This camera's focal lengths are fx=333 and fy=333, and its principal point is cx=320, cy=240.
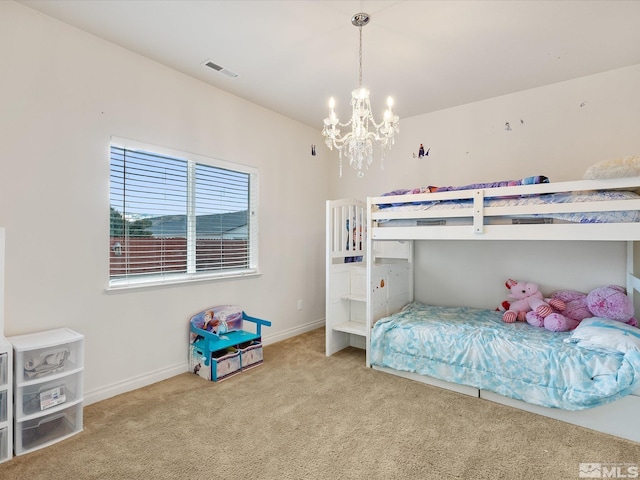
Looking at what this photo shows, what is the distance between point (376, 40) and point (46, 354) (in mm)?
2916

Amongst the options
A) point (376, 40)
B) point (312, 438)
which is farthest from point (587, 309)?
point (376, 40)

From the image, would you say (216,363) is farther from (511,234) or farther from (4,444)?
(511,234)

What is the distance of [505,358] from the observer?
226 centimetres

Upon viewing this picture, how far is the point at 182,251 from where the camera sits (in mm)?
2910

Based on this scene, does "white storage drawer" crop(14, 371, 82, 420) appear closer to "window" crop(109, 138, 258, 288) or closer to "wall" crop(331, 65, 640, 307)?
"window" crop(109, 138, 258, 288)

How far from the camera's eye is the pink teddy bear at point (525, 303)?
2.76 meters

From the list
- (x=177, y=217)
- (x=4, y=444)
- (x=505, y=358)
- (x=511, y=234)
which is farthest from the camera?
(x=177, y=217)

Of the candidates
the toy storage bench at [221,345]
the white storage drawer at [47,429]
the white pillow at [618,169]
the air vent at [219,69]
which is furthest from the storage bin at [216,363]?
the white pillow at [618,169]

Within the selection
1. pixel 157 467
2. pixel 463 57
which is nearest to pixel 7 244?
pixel 157 467

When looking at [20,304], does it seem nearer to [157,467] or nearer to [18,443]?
[18,443]

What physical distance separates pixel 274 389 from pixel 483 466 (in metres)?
1.46

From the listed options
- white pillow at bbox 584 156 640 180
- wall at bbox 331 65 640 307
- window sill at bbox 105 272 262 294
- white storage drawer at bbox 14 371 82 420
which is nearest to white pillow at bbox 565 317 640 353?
wall at bbox 331 65 640 307

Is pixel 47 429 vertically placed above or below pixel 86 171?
below

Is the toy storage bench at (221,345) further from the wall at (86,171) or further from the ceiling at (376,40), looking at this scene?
the ceiling at (376,40)
